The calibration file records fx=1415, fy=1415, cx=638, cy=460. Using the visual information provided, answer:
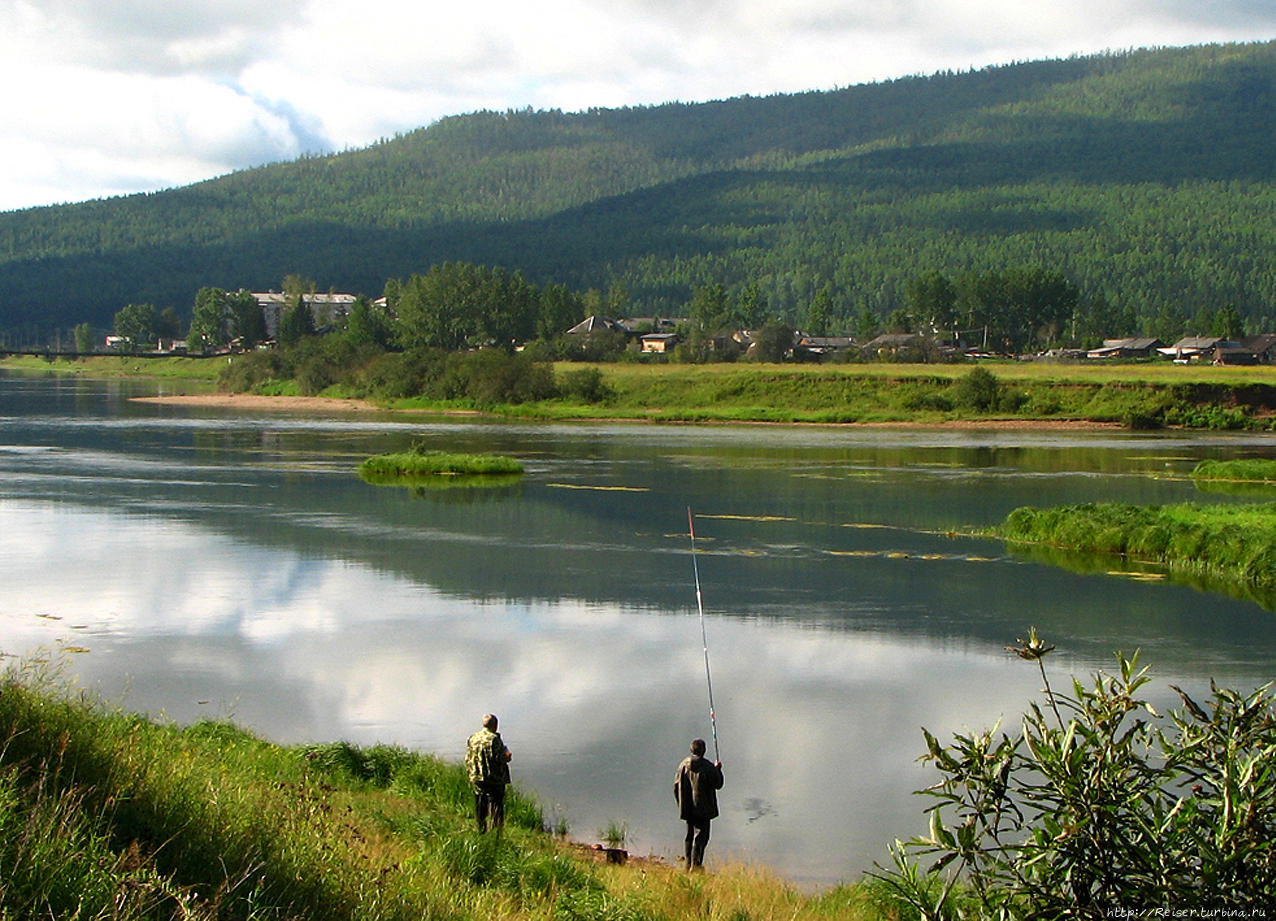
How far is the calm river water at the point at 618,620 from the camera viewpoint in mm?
17188

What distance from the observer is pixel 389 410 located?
106m

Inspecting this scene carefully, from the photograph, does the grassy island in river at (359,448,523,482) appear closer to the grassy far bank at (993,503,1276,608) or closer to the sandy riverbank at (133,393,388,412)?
the grassy far bank at (993,503,1276,608)

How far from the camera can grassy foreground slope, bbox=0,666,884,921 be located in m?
7.09

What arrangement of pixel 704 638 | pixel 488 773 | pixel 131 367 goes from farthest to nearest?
pixel 131 367 < pixel 704 638 < pixel 488 773

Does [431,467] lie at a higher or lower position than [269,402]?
higher

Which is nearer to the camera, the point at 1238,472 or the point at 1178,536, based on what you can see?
the point at 1178,536

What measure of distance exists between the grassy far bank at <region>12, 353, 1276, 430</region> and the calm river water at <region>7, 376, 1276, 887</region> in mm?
39038

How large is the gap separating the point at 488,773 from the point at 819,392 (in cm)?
8754

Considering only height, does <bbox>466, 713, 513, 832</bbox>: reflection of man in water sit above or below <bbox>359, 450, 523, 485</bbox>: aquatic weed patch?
above

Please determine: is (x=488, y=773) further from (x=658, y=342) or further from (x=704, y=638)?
(x=658, y=342)

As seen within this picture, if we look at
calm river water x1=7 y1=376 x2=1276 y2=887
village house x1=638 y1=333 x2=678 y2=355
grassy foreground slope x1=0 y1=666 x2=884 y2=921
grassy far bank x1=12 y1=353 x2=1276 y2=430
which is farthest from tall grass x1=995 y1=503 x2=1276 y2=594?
village house x1=638 y1=333 x2=678 y2=355

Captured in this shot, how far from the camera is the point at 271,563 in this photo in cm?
3158

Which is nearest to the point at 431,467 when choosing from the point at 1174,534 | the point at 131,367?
the point at 1174,534

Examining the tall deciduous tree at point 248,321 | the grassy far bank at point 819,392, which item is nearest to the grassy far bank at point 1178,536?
the grassy far bank at point 819,392
